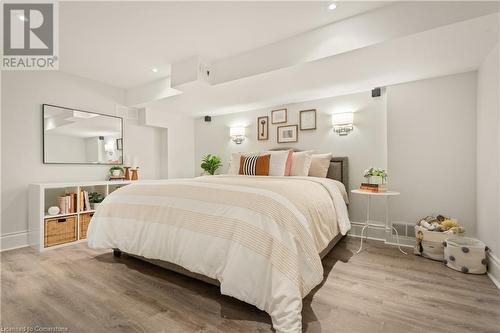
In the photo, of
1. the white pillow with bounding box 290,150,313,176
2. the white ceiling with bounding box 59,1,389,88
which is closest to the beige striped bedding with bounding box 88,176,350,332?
the white pillow with bounding box 290,150,313,176

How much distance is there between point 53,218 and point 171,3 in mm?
2841

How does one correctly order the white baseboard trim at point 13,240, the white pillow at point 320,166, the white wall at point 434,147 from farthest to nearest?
1. the white pillow at point 320,166
2. the white baseboard trim at point 13,240
3. the white wall at point 434,147

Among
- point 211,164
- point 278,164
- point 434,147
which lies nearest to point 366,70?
point 434,147

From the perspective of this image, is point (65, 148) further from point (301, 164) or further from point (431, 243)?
point (431, 243)

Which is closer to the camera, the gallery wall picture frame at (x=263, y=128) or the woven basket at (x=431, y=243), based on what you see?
the woven basket at (x=431, y=243)

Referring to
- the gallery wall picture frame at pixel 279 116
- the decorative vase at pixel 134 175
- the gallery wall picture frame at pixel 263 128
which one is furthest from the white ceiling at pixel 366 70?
the decorative vase at pixel 134 175

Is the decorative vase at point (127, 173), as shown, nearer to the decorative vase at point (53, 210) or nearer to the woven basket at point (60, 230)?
the woven basket at point (60, 230)

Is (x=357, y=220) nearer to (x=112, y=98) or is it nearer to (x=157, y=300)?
(x=157, y=300)

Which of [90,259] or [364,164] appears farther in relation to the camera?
[364,164]

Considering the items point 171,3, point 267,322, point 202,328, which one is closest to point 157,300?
point 202,328

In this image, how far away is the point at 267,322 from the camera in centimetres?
142

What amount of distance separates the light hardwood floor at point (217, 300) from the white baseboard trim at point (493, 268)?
0.07 meters

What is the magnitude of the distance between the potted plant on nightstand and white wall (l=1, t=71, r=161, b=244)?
0.37 m

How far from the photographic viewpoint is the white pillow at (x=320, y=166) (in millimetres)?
3275
